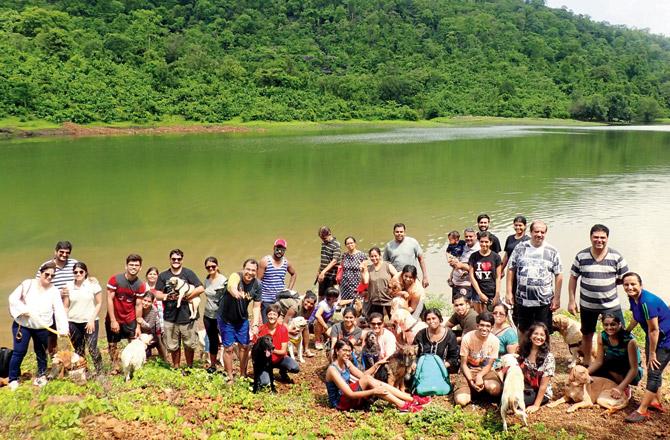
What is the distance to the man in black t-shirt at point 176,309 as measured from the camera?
6713mm

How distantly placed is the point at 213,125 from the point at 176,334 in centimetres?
6488

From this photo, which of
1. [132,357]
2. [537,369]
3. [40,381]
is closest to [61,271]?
[40,381]

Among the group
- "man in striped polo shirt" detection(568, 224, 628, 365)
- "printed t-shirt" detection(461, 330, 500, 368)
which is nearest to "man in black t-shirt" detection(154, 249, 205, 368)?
"printed t-shirt" detection(461, 330, 500, 368)

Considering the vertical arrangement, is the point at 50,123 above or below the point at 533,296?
above

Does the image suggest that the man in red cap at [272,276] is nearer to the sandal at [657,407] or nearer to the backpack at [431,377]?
the backpack at [431,377]

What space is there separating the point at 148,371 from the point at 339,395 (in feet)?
7.72

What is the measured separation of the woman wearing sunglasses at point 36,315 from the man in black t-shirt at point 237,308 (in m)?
1.86

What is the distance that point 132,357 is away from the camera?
636 centimetres

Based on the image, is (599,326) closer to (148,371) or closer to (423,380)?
(423,380)

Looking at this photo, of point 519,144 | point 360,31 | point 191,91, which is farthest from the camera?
point 360,31

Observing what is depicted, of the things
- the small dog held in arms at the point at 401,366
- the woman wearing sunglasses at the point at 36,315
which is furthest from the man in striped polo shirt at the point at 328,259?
the woman wearing sunglasses at the point at 36,315

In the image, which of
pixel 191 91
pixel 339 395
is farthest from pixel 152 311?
pixel 191 91

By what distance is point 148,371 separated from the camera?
6.41 metres

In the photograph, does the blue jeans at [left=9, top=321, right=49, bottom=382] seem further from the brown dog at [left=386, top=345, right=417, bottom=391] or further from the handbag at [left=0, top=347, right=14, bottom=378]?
the brown dog at [left=386, top=345, right=417, bottom=391]
